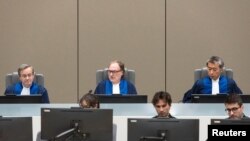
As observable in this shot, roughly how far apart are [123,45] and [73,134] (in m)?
5.06

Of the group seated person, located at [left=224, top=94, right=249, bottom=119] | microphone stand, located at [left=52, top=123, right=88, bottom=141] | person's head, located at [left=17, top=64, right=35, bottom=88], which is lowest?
microphone stand, located at [left=52, top=123, right=88, bottom=141]

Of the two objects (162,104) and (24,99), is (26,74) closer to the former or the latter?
(24,99)

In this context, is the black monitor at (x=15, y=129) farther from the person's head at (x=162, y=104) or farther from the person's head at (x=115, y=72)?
the person's head at (x=115, y=72)

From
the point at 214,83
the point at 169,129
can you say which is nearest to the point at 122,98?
the point at 169,129

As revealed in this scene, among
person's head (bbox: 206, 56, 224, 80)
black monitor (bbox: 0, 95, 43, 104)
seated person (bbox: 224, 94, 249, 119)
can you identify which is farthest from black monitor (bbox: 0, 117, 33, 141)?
person's head (bbox: 206, 56, 224, 80)

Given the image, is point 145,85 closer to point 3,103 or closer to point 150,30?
point 150,30

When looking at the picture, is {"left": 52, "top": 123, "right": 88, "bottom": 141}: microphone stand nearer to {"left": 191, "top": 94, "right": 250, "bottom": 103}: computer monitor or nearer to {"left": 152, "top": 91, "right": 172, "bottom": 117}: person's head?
{"left": 152, "top": 91, "right": 172, "bottom": 117}: person's head

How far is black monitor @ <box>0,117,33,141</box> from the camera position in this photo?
199 inches

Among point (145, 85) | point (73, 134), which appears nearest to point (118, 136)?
point (73, 134)

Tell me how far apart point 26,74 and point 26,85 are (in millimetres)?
135

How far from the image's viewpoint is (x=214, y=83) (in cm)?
795

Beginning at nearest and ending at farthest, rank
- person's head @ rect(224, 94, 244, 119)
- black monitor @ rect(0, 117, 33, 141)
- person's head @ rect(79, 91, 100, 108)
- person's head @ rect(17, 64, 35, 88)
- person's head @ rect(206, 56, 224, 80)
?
1. black monitor @ rect(0, 117, 33, 141)
2. person's head @ rect(224, 94, 244, 119)
3. person's head @ rect(79, 91, 100, 108)
4. person's head @ rect(17, 64, 35, 88)
5. person's head @ rect(206, 56, 224, 80)

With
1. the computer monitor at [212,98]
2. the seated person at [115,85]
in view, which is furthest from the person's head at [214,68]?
the computer monitor at [212,98]

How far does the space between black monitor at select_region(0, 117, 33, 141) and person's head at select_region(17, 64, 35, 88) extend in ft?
8.53
